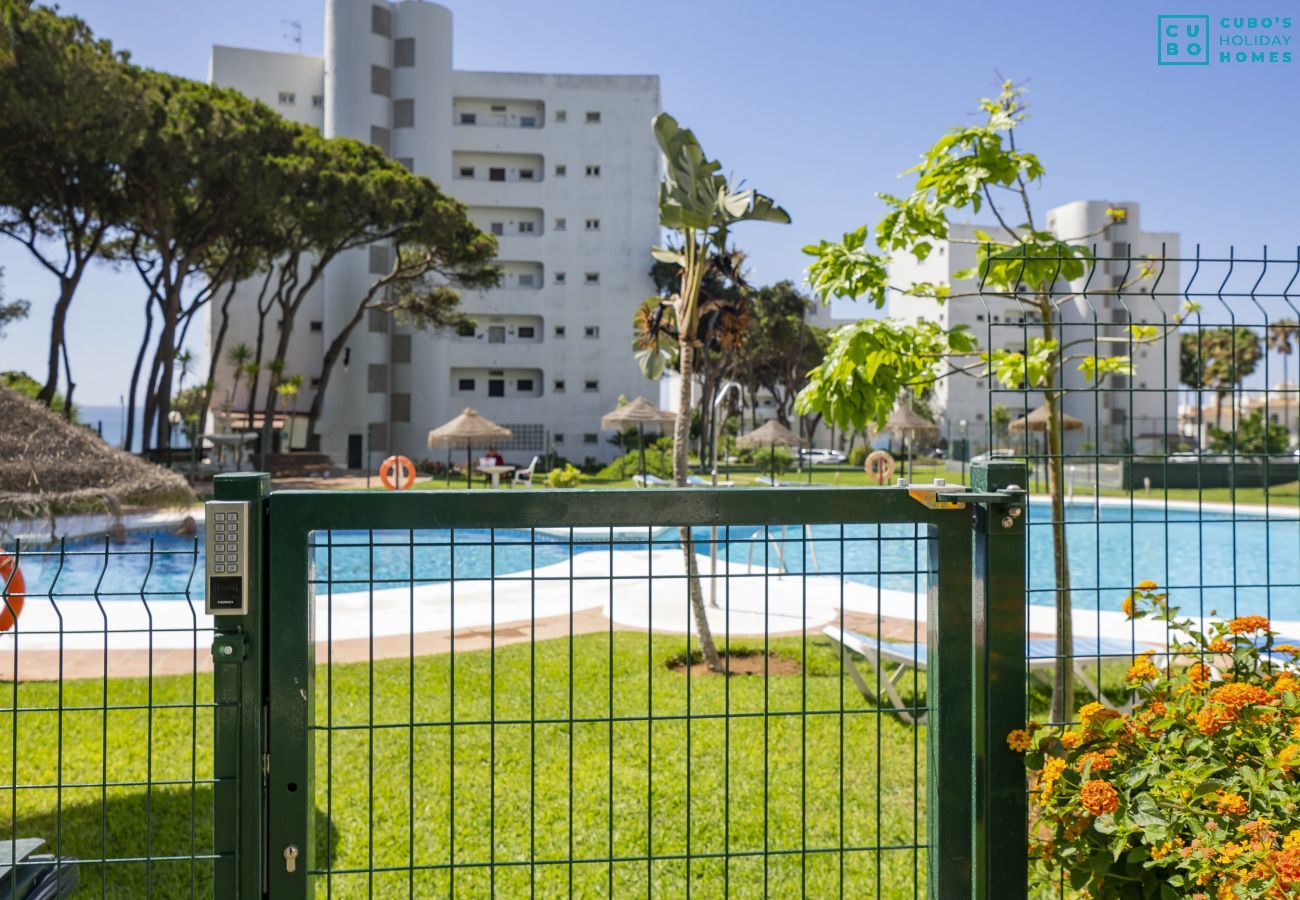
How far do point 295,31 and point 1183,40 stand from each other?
1779 inches

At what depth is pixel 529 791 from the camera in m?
4.52

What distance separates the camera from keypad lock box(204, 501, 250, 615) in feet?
6.79

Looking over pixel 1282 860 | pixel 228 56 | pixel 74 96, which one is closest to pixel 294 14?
pixel 228 56

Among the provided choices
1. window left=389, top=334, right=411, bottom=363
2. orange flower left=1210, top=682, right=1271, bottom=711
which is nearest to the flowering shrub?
orange flower left=1210, top=682, right=1271, bottom=711

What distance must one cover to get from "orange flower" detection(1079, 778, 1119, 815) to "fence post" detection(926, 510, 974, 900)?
0.30 metres

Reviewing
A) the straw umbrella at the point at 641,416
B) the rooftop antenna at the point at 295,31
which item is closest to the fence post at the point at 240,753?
the straw umbrella at the point at 641,416

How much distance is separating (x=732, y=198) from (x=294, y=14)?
44882 mm

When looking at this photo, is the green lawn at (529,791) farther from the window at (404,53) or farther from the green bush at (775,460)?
the window at (404,53)

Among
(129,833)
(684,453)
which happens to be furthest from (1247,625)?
(684,453)

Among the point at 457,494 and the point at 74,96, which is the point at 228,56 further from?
the point at 457,494

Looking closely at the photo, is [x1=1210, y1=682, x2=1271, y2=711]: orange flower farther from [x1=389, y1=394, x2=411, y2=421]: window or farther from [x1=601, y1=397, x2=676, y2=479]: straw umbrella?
[x1=389, y1=394, x2=411, y2=421]: window

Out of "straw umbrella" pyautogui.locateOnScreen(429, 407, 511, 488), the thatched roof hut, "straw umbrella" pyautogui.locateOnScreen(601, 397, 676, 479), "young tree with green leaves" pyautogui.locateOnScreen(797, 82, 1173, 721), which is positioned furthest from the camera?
"straw umbrella" pyautogui.locateOnScreen(429, 407, 511, 488)

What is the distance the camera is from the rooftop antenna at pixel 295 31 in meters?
44.4

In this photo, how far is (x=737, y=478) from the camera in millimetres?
31281
